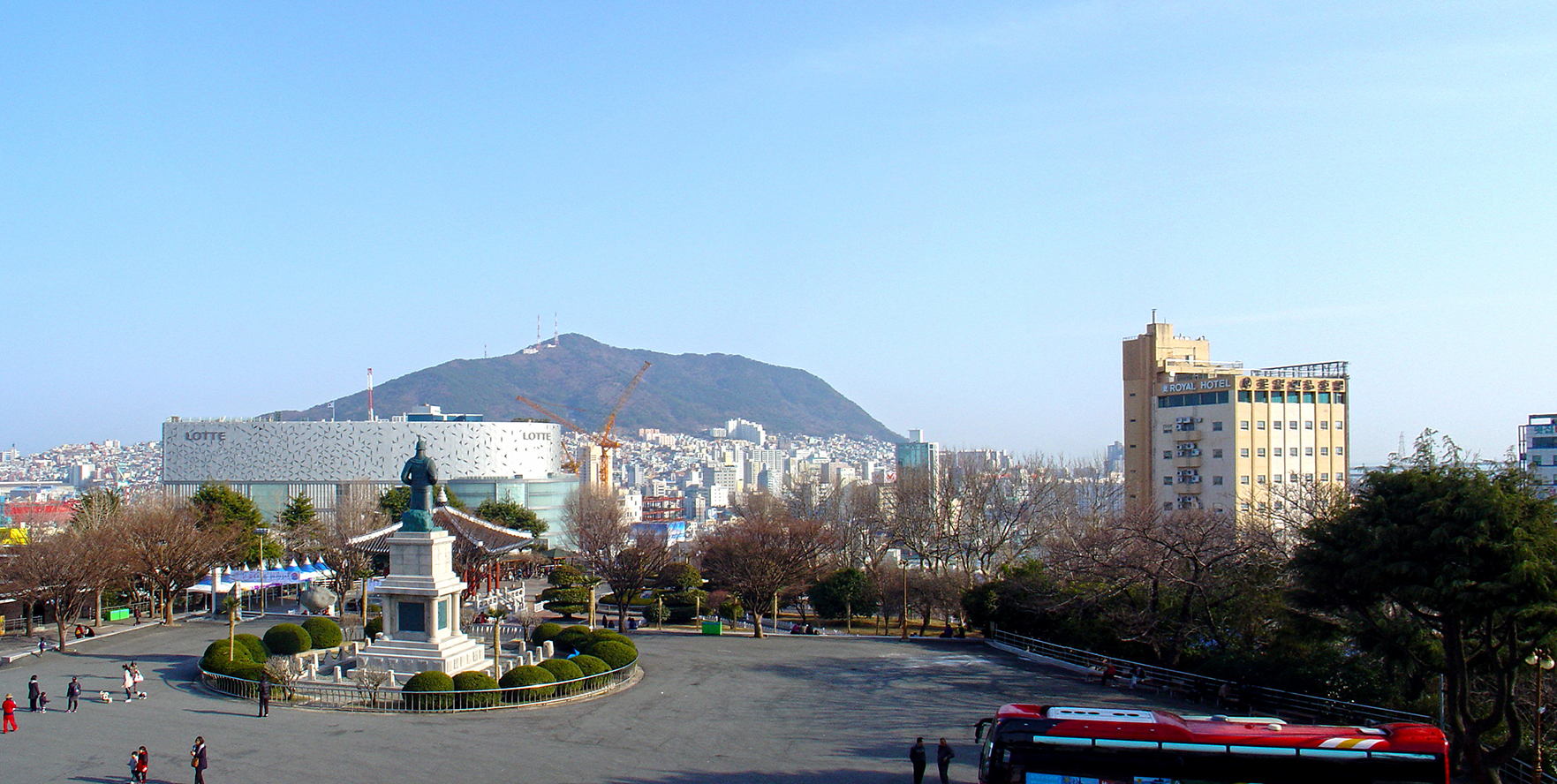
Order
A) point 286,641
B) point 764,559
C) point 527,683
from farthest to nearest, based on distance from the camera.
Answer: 1. point 764,559
2. point 286,641
3. point 527,683

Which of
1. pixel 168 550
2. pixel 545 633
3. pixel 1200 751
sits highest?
pixel 1200 751

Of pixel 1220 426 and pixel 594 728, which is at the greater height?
pixel 1220 426

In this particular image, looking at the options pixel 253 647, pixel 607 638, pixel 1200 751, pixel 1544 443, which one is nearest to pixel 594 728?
pixel 607 638

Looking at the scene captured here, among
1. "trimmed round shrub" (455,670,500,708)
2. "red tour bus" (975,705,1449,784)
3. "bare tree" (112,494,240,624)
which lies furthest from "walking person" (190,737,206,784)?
"bare tree" (112,494,240,624)

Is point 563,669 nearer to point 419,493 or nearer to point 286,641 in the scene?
point 419,493

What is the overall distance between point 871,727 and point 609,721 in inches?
230

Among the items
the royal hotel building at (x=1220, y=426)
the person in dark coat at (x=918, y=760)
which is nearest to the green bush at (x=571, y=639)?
the person in dark coat at (x=918, y=760)

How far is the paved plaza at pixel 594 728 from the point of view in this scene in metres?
18.4

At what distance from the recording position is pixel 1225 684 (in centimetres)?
2419

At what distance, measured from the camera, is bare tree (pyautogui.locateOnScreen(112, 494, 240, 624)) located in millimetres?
37812

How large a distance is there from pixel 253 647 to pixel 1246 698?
26.0 metres

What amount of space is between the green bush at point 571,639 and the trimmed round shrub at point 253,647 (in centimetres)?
804

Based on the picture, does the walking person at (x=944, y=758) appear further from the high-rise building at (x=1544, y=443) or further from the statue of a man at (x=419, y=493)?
the high-rise building at (x=1544, y=443)

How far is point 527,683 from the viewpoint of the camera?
24.6 meters
